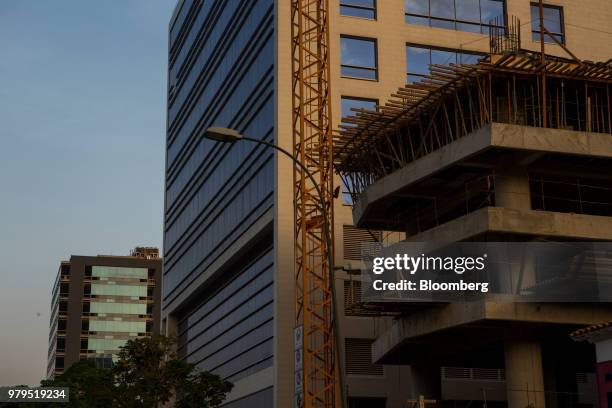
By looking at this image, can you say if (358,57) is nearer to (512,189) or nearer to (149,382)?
(512,189)

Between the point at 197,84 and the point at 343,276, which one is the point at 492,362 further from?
the point at 197,84

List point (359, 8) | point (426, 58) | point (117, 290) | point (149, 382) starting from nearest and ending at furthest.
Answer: point (149, 382)
point (359, 8)
point (426, 58)
point (117, 290)

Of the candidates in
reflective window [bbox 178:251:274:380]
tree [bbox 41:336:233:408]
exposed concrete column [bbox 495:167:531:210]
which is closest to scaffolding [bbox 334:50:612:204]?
exposed concrete column [bbox 495:167:531:210]

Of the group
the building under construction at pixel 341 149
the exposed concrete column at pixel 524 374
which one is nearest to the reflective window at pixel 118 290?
the building under construction at pixel 341 149

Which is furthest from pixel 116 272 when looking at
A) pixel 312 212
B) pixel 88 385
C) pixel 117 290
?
pixel 312 212

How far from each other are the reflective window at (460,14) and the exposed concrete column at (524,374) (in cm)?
3012

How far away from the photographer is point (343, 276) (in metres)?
64.5

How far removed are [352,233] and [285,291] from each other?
239 inches

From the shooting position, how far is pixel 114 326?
577 feet

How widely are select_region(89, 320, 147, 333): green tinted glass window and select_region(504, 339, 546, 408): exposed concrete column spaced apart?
137010mm

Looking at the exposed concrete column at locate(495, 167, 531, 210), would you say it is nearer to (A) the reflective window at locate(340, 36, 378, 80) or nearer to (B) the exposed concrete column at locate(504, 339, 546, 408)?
(B) the exposed concrete column at locate(504, 339, 546, 408)

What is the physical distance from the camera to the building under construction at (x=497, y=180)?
44.2m

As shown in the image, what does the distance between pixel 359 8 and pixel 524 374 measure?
3230cm

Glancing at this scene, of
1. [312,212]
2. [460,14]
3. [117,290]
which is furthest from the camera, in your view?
[117,290]
